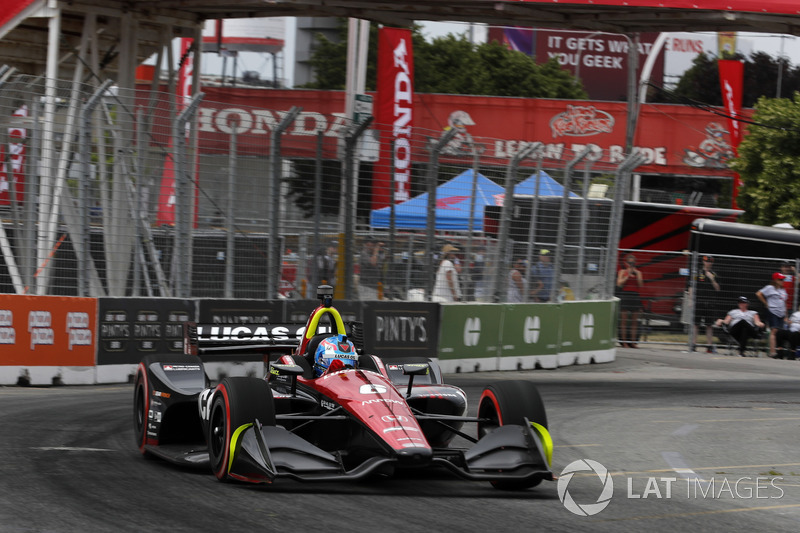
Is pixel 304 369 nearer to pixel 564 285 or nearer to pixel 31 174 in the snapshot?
pixel 31 174

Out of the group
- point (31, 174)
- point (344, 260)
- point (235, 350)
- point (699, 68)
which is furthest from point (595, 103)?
point (235, 350)

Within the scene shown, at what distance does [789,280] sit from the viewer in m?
21.1

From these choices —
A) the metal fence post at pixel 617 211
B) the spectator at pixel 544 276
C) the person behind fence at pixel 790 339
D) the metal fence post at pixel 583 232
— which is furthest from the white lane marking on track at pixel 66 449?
the person behind fence at pixel 790 339

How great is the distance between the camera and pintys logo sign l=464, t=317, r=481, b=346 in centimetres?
1546

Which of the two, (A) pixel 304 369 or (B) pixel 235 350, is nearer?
(A) pixel 304 369

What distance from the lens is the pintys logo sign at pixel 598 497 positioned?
672 centimetres

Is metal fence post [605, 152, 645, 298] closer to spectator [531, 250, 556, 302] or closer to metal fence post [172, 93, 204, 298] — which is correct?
spectator [531, 250, 556, 302]

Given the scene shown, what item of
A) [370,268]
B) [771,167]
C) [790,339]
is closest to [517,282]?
[370,268]

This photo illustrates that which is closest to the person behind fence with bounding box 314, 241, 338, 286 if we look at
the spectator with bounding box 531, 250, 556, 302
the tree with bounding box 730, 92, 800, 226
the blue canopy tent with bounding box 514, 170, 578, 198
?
the blue canopy tent with bounding box 514, 170, 578, 198

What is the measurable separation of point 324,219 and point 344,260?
63 centimetres

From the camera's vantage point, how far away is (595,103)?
3856 centimetres

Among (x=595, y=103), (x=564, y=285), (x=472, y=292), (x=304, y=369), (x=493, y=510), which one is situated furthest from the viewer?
(x=595, y=103)

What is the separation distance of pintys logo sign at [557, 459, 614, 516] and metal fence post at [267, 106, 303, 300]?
6.03 meters

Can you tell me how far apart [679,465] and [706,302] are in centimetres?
1304
